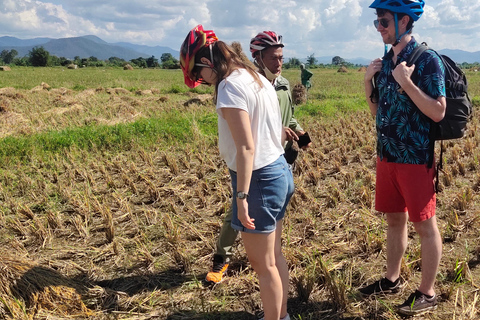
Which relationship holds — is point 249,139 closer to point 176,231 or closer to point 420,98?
point 420,98

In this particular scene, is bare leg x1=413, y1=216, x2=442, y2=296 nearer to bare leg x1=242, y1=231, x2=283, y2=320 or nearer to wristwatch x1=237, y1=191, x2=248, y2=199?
bare leg x1=242, y1=231, x2=283, y2=320

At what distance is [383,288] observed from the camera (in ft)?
8.73

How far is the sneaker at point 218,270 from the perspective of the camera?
9.48 ft

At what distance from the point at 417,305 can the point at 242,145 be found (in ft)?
5.10

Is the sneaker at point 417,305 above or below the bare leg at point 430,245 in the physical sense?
below

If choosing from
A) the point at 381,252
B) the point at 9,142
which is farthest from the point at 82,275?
the point at 9,142

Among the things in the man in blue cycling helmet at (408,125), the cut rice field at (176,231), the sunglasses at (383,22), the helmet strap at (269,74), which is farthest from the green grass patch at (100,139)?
the sunglasses at (383,22)

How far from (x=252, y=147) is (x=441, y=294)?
1789 mm

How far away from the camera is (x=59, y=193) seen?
469cm

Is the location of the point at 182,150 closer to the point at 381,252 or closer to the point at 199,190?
the point at 199,190

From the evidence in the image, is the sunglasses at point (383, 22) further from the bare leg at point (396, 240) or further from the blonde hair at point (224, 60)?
the bare leg at point (396, 240)

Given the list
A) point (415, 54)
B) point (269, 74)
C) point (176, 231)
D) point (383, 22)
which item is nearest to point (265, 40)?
point (269, 74)

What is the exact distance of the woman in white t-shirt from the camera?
173 cm

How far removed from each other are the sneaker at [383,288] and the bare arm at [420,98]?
1.21m
